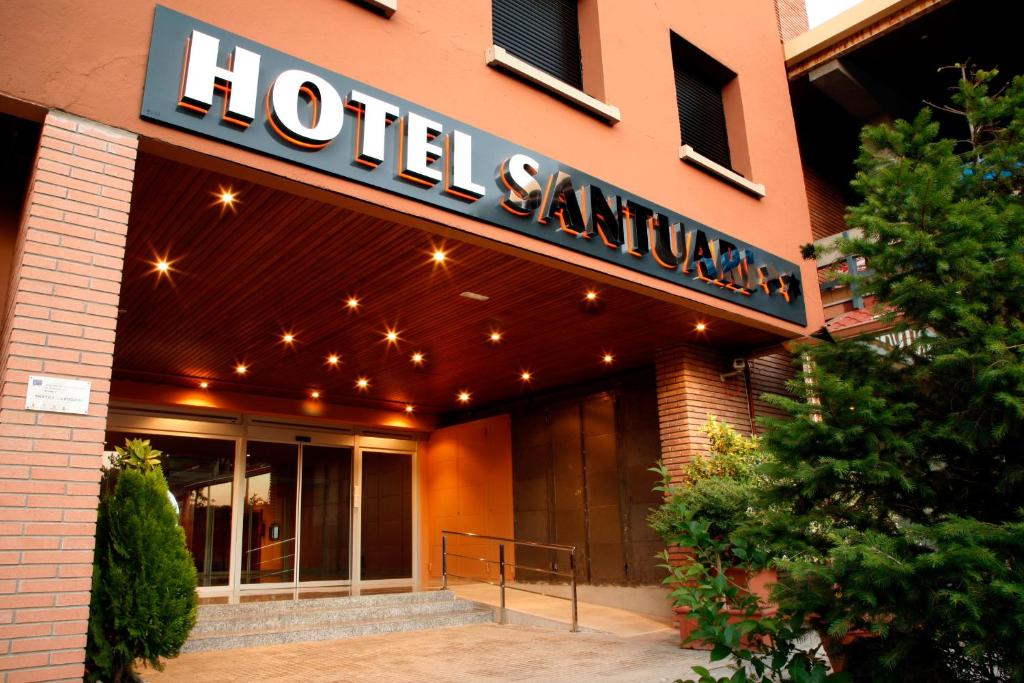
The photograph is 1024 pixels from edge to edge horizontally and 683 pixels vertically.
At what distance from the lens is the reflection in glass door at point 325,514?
11492 millimetres

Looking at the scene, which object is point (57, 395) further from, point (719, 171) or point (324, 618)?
point (719, 171)

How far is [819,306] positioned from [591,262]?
440 centimetres

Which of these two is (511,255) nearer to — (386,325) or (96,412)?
(386,325)

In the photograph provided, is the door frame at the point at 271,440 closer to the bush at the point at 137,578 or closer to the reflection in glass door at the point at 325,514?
the reflection in glass door at the point at 325,514

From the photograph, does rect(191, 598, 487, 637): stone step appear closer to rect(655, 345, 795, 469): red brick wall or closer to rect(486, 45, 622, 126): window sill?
rect(655, 345, 795, 469): red brick wall

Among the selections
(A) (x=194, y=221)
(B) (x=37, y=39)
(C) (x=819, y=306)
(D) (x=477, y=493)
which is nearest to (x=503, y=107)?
(A) (x=194, y=221)

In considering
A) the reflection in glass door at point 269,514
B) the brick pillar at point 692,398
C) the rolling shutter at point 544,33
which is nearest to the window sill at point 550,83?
the rolling shutter at point 544,33

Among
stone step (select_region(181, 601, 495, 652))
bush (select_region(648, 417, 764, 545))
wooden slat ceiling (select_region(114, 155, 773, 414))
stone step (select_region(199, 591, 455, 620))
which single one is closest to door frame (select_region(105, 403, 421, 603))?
wooden slat ceiling (select_region(114, 155, 773, 414))

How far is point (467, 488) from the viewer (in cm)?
1252

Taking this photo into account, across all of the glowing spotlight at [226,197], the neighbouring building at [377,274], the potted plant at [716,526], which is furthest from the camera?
the glowing spotlight at [226,197]

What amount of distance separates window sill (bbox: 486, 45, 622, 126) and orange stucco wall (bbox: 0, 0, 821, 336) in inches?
3.1

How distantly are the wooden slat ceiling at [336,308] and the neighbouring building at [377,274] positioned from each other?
0.05m

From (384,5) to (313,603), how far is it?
6.54 metres

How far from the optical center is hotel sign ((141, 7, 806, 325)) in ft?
15.0
